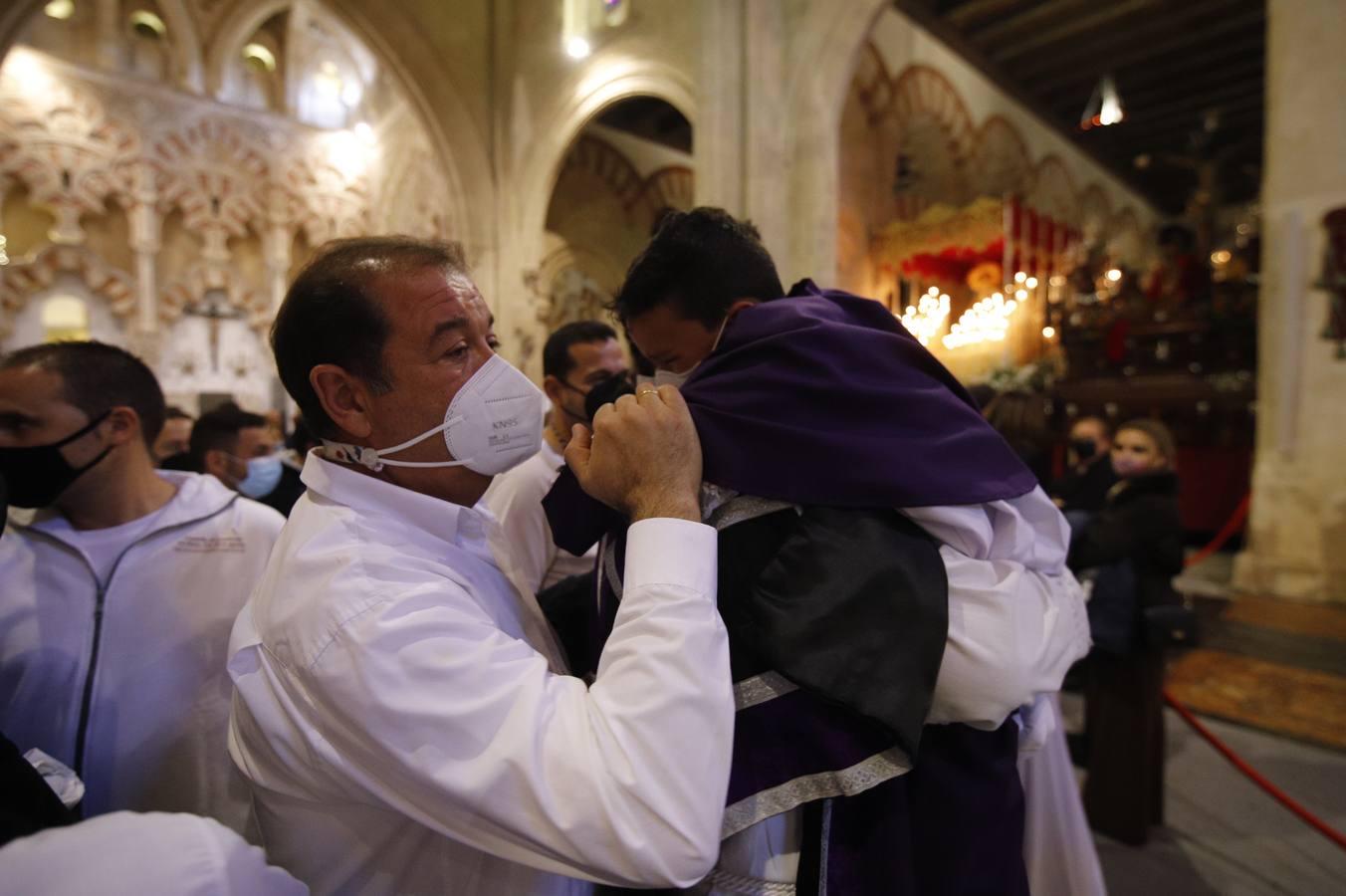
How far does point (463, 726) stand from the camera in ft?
2.87

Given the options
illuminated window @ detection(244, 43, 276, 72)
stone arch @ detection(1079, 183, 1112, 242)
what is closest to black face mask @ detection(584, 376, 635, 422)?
illuminated window @ detection(244, 43, 276, 72)

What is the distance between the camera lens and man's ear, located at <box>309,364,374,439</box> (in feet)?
4.02

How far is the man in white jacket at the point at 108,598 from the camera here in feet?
5.44

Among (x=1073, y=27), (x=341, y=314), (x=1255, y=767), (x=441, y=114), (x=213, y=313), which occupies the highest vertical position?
(x=1073, y=27)

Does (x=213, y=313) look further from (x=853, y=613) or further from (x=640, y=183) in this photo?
(x=853, y=613)

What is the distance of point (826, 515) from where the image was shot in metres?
1.09

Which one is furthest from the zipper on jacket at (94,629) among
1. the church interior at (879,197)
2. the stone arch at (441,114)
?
the stone arch at (441,114)

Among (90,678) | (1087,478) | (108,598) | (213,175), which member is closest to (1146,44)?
(1087,478)

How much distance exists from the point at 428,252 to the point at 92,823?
97 cm

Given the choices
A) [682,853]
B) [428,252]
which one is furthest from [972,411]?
[428,252]

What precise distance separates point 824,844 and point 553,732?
1.69ft

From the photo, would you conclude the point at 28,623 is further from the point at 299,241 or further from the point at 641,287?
the point at 299,241

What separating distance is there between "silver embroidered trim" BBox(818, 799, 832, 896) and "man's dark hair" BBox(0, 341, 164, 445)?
1.89 meters

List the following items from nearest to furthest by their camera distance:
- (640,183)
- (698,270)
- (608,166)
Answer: (698,270) < (608,166) < (640,183)
